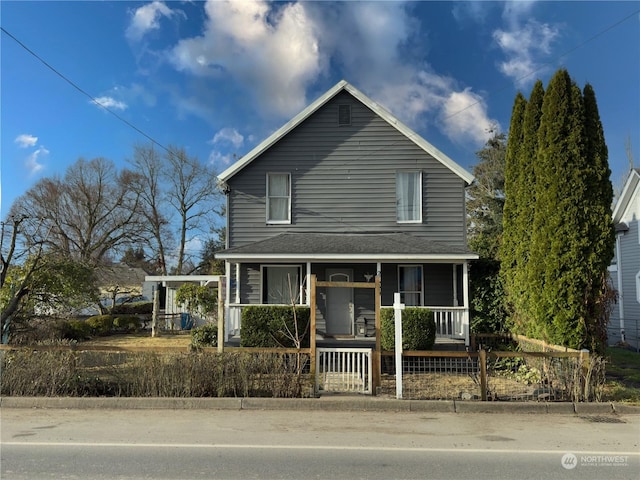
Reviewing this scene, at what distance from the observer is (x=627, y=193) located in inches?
784

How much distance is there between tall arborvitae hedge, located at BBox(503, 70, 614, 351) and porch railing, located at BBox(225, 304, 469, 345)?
2.61 metres

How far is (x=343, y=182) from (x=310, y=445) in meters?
10.8

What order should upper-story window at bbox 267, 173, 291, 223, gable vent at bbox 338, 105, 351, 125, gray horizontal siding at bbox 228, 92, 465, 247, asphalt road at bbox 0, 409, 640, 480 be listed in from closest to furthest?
asphalt road at bbox 0, 409, 640, 480
gray horizontal siding at bbox 228, 92, 465, 247
upper-story window at bbox 267, 173, 291, 223
gable vent at bbox 338, 105, 351, 125

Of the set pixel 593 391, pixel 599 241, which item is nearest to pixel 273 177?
pixel 599 241

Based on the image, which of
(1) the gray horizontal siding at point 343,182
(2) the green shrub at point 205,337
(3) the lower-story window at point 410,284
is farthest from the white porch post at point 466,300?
(2) the green shrub at point 205,337

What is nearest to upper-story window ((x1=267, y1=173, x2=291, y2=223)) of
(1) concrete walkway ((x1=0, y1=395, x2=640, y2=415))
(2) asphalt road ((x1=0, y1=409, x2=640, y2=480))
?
(1) concrete walkway ((x1=0, y1=395, x2=640, y2=415))

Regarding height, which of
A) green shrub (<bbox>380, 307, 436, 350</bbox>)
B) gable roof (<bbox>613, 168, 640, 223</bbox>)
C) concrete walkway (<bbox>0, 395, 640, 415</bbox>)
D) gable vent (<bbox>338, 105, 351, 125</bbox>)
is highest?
gable vent (<bbox>338, 105, 351, 125</bbox>)

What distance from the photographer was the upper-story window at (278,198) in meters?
15.9

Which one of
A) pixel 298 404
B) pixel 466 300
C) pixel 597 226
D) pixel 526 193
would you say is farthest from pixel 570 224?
pixel 298 404

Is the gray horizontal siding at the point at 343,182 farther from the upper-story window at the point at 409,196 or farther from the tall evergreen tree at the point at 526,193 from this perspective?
the tall evergreen tree at the point at 526,193

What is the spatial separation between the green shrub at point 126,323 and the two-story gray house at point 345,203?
11954mm

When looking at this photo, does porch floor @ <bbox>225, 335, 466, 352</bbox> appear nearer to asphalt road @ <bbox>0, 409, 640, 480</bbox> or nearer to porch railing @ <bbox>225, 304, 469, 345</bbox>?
porch railing @ <bbox>225, 304, 469, 345</bbox>

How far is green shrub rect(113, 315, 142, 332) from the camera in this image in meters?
25.0

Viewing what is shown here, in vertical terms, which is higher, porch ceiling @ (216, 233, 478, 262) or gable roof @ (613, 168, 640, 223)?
gable roof @ (613, 168, 640, 223)
